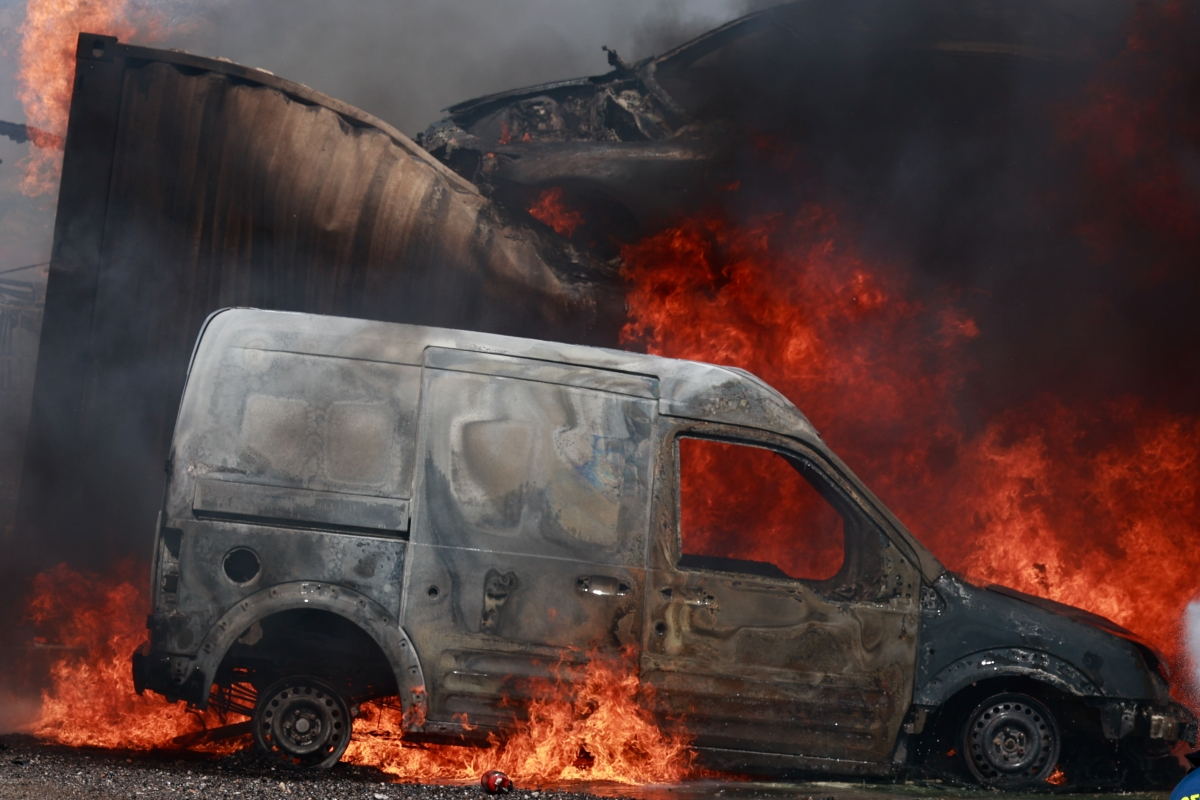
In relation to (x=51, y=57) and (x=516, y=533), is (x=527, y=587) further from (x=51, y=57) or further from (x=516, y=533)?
(x=51, y=57)

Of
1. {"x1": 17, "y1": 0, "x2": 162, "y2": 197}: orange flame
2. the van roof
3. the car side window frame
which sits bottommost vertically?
the car side window frame

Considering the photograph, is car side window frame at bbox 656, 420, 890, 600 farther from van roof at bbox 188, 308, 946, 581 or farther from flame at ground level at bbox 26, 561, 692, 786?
flame at ground level at bbox 26, 561, 692, 786

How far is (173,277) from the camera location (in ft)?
20.6

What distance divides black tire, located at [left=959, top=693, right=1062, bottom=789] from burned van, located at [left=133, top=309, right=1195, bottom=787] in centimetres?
1

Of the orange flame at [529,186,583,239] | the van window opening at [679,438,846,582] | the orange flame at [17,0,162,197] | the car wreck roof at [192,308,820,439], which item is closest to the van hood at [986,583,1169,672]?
the car wreck roof at [192,308,820,439]

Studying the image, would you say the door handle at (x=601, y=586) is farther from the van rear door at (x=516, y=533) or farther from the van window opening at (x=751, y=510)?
the van window opening at (x=751, y=510)

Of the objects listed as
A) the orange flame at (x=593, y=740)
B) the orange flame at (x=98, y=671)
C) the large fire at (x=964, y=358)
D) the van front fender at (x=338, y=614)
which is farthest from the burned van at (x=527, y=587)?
the large fire at (x=964, y=358)

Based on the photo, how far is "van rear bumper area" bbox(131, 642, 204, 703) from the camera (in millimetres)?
4367

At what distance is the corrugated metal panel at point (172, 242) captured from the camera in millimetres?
5996

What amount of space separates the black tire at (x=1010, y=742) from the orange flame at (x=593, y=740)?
5.04 ft

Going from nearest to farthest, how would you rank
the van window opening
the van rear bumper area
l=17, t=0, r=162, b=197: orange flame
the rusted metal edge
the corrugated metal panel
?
the van rear bumper area < the corrugated metal panel < the rusted metal edge < l=17, t=0, r=162, b=197: orange flame < the van window opening

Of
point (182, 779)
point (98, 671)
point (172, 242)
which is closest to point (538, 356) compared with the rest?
point (182, 779)

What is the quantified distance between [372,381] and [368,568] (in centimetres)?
93

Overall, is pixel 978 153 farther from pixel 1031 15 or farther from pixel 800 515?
pixel 800 515
